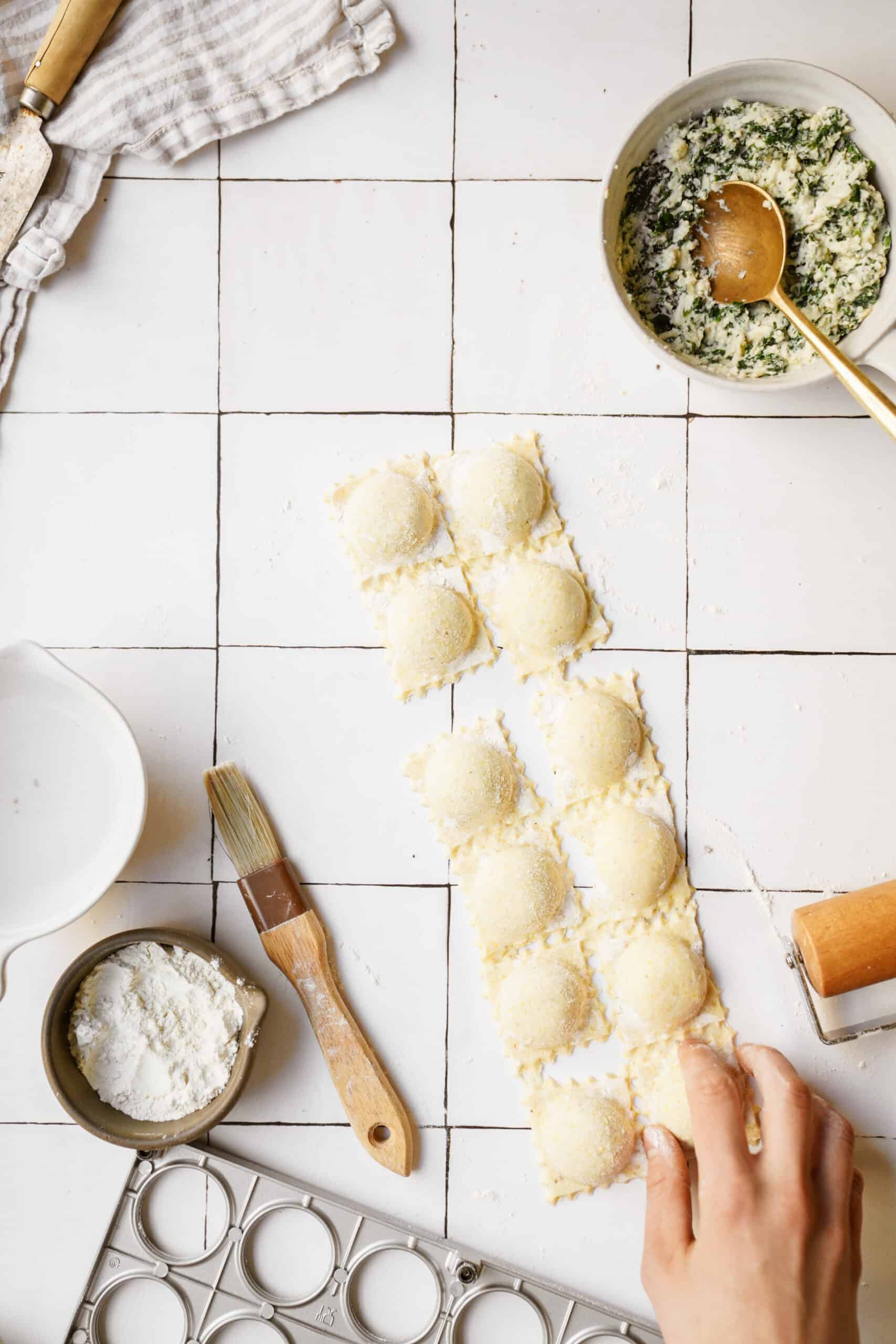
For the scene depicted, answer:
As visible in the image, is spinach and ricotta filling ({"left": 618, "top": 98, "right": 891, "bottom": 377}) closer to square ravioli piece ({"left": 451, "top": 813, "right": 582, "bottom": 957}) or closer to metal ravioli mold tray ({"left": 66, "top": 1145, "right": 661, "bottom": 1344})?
square ravioli piece ({"left": 451, "top": 813, "right": 582, "bottom": 957})

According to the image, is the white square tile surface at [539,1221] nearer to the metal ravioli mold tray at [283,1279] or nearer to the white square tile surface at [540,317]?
the metal ravioli mold tray at [283,1279]

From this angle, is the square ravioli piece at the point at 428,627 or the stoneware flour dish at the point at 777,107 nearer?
the stoneware flour dish at the point at 777,107

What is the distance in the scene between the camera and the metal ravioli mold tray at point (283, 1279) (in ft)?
3.47

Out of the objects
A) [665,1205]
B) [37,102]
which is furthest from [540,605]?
[37,102]

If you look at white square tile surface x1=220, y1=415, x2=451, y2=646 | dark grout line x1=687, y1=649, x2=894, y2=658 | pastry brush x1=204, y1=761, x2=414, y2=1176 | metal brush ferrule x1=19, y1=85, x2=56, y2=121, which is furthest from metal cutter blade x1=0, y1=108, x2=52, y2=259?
dark grout line x1=687, y1=649, x2=894, y2=658

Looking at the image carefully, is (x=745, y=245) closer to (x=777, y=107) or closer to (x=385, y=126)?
(x=777, y=107)

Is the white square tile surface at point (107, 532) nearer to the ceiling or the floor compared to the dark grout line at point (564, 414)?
nearer to the floor

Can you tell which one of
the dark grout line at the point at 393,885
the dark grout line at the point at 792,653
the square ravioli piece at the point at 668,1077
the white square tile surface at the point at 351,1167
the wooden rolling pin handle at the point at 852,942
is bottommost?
the white square tile surface at the point at 351,1167

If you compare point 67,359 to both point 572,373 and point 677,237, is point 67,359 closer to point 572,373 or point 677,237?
point 572,373

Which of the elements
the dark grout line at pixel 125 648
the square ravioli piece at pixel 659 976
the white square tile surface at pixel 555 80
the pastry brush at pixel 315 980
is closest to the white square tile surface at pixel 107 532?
the dark grout line at pixel 125 648

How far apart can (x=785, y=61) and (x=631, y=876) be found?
32.7 inches

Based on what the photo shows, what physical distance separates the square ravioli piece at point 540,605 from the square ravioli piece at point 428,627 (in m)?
0.02

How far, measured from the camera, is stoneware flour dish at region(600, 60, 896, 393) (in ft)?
3.08

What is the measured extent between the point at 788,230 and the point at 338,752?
727 mm
